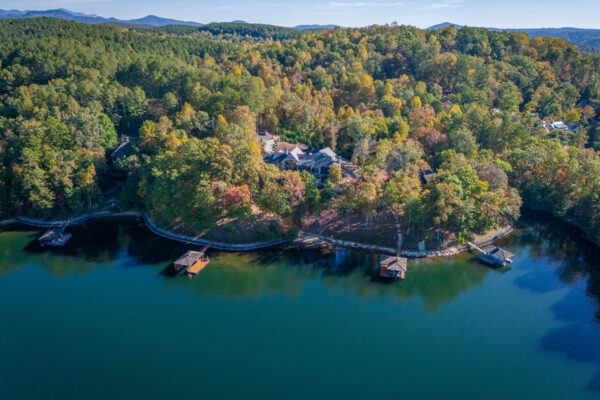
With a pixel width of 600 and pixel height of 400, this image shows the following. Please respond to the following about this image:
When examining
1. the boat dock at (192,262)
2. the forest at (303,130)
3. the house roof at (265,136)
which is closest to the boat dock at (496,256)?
the forest at (303,130)

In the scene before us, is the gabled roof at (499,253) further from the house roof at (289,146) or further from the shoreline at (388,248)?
the house roof at (289,146)

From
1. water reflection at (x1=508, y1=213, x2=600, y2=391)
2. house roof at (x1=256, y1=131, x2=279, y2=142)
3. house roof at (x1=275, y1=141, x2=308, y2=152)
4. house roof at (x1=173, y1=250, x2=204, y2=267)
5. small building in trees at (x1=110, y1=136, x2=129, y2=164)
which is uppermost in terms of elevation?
house roof at (x1=256, y1=131, x2=279, y2=142)

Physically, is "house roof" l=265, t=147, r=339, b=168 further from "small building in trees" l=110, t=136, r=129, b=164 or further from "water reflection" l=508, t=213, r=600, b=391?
"water reflection" l=508, t=213, r=600, b=391

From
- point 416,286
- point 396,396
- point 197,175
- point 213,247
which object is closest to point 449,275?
point 416,286

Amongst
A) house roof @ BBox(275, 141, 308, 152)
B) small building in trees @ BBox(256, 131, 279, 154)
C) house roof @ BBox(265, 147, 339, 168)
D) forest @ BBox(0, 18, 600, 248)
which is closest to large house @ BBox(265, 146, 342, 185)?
house roof @ BBox(265, 147, 339, 168)

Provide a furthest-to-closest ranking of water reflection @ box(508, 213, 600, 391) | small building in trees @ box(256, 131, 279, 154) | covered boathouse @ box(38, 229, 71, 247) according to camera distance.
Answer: small building in trees @ box(256, 131, 279, 154), covered boathouse @ box(38, 229, 71, 247), water reflection @ box(508, 213, 600, 391)
